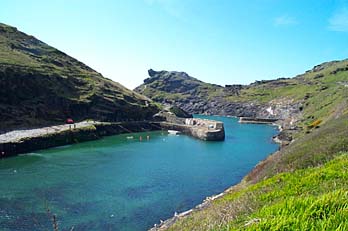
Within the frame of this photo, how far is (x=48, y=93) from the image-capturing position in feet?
331

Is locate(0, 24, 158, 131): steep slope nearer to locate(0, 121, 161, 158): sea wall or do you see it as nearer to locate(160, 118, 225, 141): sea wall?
locate(0, 121, 161, 158): sea wall

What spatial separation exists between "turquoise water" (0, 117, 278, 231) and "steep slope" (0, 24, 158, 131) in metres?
19.8

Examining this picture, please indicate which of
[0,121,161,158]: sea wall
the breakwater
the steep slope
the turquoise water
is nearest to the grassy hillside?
the turquoise water

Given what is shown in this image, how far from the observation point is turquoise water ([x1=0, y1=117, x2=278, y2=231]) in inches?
1264

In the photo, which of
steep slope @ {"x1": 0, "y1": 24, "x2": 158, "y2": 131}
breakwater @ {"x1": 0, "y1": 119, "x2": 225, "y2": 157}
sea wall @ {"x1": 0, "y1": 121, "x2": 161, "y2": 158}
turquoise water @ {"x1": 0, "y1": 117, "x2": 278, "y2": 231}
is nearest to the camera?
turquoise water @ {"x1": 0, "y1": 117, "x2": 278, "y2": 231}

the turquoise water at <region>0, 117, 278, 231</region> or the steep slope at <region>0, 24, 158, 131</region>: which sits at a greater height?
the steep slope at <region>0, 24, 158, 131</region>

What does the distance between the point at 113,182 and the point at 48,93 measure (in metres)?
63.7

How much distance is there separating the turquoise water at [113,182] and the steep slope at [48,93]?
19.8 m

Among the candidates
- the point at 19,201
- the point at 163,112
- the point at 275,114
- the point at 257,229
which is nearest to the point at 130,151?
the point at 19,201

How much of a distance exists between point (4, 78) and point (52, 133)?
82.2 feet

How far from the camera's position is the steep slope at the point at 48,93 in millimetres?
90062

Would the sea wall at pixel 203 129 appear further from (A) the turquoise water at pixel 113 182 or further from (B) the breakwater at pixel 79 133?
(A) the turquoise water at pixel 113 182

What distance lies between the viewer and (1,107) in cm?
8425

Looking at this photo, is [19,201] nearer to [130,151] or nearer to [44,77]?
[130,151]
